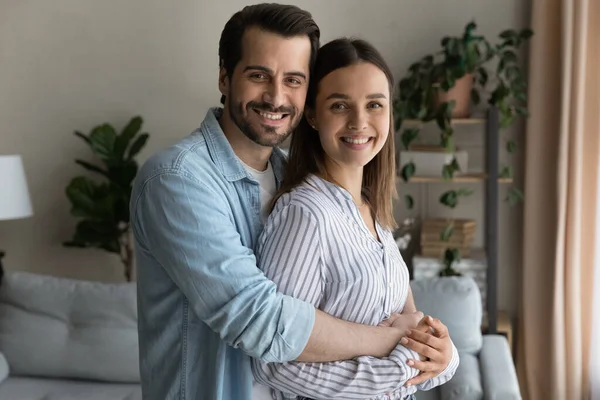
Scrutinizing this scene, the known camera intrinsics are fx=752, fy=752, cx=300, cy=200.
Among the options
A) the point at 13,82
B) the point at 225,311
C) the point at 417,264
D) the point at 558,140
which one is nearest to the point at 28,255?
the point at 13,82

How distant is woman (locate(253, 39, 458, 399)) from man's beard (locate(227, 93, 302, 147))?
0.26 feet

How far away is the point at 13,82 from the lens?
385 centimetres

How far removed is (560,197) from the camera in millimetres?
3203

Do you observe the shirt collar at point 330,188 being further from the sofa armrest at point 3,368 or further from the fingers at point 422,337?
the sofa armrest at point 3,368

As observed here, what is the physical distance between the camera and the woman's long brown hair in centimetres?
154

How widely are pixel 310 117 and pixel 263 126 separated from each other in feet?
0.50

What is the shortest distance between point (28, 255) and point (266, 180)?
9.06ft

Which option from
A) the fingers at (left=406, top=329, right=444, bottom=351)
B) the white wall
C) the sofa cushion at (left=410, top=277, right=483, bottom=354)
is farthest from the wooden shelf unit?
the fingers at (left=406, top=329, right=444, bottom=351)

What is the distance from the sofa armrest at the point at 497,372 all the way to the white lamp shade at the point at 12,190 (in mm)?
2071

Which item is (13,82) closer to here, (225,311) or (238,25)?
(238,25)

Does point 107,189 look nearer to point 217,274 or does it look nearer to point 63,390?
point 63,390

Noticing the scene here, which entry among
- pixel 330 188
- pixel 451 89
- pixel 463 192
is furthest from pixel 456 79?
pixel 330 188

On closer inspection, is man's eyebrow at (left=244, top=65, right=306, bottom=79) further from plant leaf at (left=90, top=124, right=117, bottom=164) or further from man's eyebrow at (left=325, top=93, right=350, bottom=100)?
plant leaf at (left=90, top=124, right=117, bottom=164)

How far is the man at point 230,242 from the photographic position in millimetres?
1309
